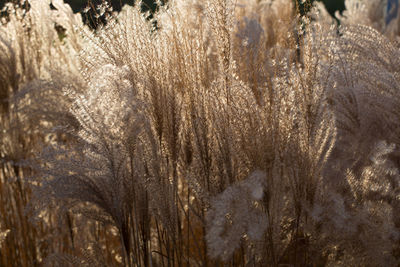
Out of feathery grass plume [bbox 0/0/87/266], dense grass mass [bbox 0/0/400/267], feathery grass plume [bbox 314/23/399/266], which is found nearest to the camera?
dense grass mass [bbox 0/0/400/267]

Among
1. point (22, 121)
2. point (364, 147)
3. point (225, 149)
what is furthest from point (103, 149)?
point (22, 121)

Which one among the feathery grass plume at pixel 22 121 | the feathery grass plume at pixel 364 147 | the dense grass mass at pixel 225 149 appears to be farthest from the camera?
the feathery grass plume at pixel 22 121

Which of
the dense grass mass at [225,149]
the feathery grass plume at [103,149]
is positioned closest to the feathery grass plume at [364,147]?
the dense grass mass at [225,149]

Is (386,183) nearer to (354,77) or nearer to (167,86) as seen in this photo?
(354,77)

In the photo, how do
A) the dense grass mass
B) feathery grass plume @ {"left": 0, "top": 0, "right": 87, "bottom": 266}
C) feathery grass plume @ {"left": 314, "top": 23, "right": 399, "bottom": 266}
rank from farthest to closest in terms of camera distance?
feathery grass plume @ {"left": 0, "top": 0, "right": 87, "bottom": 266}, feathery grass plume @ {"left": 314, "top": 23, "right": 399, "bottom": 266}, the dense grass mass

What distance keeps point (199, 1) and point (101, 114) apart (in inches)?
46.2

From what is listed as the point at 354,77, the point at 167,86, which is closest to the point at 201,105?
the point at 167,86

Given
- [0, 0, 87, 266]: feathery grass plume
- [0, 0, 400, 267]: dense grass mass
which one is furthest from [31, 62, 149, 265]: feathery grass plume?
[0, 0, 87, 266]: feathery grass plume

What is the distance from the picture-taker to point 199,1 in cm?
238

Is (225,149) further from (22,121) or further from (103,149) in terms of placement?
(22,121)

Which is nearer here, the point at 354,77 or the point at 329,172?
the point at 329,172

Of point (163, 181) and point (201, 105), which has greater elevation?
point (201, 105)

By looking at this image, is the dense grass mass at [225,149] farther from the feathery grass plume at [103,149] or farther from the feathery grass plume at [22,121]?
the feathery grass plume at [22,121]

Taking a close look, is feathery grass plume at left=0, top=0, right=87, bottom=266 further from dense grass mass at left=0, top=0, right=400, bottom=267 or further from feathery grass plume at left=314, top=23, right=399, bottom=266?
feathery grass plume at left=314, top=23, right=399, bottom=266
